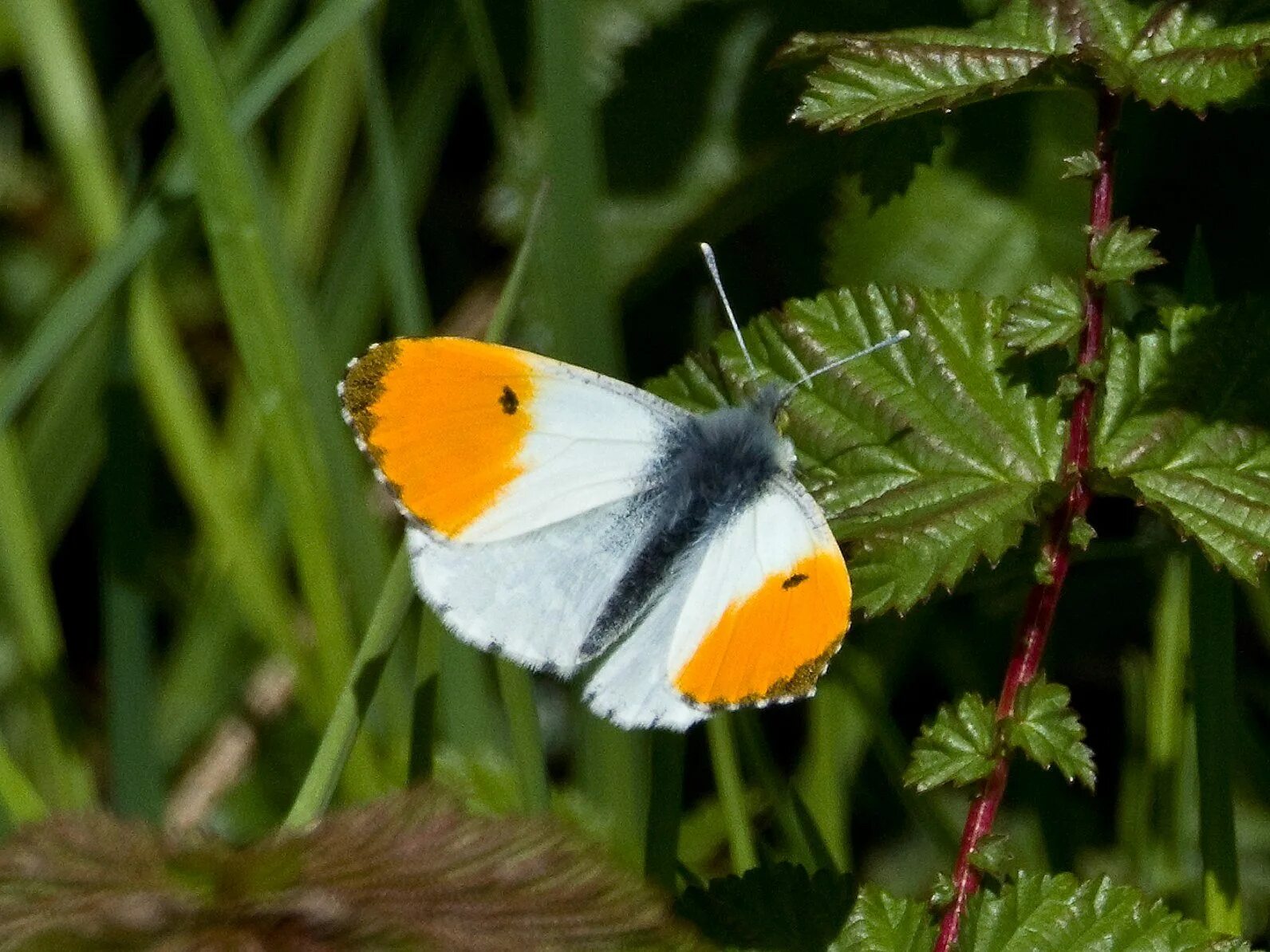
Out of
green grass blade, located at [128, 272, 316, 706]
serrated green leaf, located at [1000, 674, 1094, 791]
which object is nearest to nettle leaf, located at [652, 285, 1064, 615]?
serrated green leaf, located at [1000, 674, 1094, 791]

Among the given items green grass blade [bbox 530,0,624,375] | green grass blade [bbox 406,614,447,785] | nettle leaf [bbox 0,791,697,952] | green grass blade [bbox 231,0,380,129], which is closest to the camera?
nettle leaf [bbox 0,791,697,952]

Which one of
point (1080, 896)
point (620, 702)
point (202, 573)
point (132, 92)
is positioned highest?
point (132, 92)

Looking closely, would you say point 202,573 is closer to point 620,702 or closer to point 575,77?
point 575,77

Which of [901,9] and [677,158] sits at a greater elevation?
[901,9]

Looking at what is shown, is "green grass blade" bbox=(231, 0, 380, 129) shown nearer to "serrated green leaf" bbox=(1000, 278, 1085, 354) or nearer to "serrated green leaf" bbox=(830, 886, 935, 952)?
"serrated green leaf" bbox=(1000, 278, 1085, 354)

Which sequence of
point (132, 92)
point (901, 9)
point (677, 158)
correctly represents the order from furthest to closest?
1. point (132, 92)
2. point (677, 158)
3. point (901, 9)

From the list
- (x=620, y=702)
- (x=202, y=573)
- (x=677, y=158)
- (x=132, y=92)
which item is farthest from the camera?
(x=132, y=92)

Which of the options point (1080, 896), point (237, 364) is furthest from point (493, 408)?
point (237, 364)

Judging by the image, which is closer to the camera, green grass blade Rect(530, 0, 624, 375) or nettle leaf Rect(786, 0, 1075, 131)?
nettle leaf Rect(786, 0, 1075, 131)

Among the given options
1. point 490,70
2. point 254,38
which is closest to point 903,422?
point 490,70
